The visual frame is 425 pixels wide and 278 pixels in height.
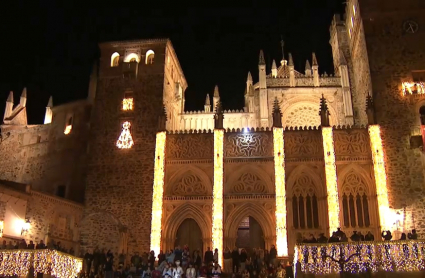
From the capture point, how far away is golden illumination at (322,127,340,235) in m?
25.0

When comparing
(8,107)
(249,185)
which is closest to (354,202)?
(249,185)

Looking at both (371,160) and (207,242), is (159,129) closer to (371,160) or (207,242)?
(207,242)

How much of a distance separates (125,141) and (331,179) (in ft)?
40.3

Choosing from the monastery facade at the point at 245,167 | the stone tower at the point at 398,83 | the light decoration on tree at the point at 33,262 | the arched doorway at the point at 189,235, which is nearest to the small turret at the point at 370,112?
the monastery facade at the point at 245,167

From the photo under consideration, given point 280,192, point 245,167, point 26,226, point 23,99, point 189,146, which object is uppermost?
point 23,99

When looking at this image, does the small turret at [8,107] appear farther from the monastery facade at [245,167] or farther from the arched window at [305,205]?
the arched window at [305,205]

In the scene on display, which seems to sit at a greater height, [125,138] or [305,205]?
[125,138]

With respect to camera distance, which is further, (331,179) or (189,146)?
(189,146)

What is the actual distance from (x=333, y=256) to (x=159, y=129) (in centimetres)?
1338

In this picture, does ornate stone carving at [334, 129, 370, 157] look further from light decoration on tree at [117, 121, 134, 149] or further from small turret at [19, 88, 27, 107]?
small turret at [19, 88, 27, 107]

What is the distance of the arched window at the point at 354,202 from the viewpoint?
25625 millimetres

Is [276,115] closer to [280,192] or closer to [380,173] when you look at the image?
[280,192]

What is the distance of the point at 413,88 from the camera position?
1072 inches

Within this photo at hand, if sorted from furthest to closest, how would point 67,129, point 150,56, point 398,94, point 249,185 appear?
point 67,129, point 150,56, point 398,94, point 249,185
